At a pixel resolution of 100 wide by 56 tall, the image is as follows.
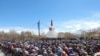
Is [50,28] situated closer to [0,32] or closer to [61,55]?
[0,32]

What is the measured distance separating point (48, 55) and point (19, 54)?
5730mm

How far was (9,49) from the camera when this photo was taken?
1130 inches

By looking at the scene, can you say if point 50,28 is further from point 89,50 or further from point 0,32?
point 89,50

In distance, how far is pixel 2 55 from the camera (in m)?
27.4

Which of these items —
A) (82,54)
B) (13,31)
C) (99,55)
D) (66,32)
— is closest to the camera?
(82,54)

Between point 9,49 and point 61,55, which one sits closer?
point 61,55

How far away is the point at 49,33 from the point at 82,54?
9258 cm

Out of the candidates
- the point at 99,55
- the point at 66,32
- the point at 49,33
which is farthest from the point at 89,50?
the point at 66,32

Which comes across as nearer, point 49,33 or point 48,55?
point 48,55

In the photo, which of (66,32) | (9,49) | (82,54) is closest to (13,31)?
(66,32)

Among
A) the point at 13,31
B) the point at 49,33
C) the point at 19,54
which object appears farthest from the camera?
the point at 13,31

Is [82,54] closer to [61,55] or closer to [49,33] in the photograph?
[61,55]

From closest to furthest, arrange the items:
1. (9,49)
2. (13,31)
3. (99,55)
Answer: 1. (99,55)
2. (9,49)
3. (13,31)

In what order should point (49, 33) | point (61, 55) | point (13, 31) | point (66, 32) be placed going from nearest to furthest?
point (61, 55), point (49, 33), point (66, 32), point (13, 31)
